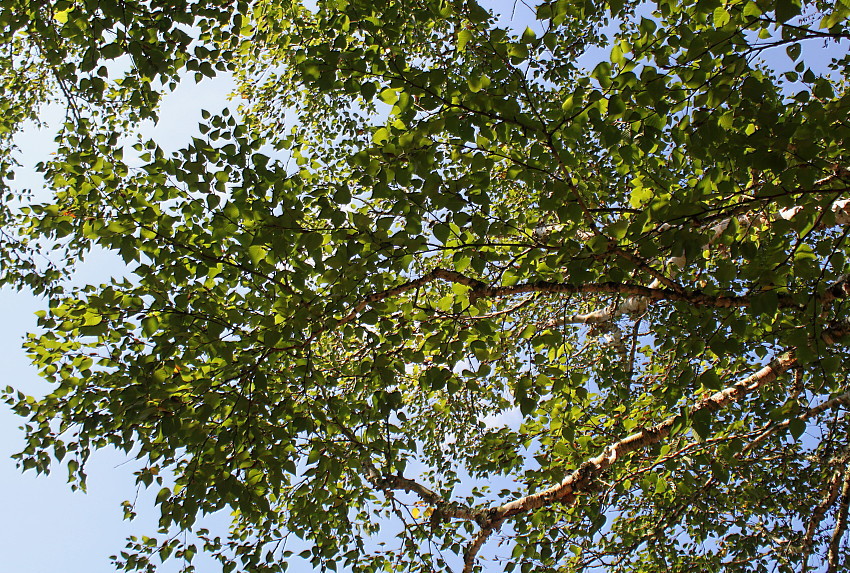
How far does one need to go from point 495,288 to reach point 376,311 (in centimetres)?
96

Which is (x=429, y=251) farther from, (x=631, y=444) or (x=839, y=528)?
(x=839, y=528)

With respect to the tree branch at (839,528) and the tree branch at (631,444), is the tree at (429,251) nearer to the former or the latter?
the tree branch at (631,444)

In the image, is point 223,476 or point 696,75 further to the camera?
point 223,476

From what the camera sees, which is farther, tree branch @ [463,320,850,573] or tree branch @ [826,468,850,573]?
tree branch @ [826,468,850,573]

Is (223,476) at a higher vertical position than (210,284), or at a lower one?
lower

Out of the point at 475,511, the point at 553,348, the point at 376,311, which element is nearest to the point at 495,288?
the point at 553,348

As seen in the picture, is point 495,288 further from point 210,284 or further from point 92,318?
point 92,318

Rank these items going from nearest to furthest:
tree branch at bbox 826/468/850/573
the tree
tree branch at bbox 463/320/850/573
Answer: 1. the tree
2. tree branch at bbox 463/320/850/573
3. tree branch at bbox 826/468/850/573

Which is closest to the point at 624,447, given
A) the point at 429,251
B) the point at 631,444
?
the point at 631,444

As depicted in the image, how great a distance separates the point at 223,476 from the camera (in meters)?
3.57

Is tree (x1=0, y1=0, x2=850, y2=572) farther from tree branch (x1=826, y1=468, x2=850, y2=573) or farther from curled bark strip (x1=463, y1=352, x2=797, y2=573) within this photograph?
tree branch (x1=826, y1=468, x2=850, y2=573)

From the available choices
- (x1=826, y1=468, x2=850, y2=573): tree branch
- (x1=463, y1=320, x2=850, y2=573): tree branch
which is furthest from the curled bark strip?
(x1=826, y1=468, x2=850, y2=573): tree branch

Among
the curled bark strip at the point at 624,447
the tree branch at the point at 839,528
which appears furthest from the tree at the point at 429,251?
the tree branch at the point at 839,528

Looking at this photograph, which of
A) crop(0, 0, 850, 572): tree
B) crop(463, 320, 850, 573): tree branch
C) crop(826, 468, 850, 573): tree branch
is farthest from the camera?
crop(826, 468, 850, 573): tree branch
